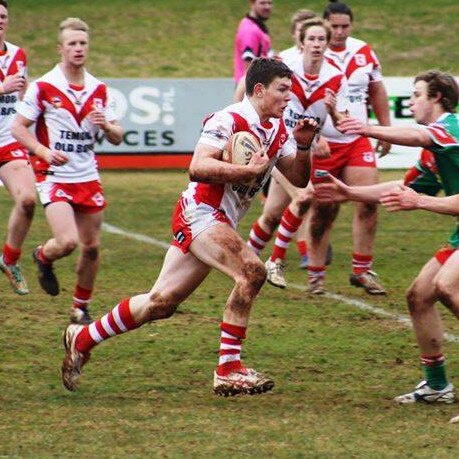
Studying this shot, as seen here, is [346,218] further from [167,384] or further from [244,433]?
[244,433]

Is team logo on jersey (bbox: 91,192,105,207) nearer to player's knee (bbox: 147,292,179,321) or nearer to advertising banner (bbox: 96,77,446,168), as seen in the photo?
player's knee (bbox: 147,292,179,321)

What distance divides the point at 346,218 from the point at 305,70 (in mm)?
5138

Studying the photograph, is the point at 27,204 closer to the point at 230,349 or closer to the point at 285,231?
the point at 285,231

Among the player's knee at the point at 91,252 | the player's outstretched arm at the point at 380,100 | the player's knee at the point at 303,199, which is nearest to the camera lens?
the player's knee at the point at 91,252

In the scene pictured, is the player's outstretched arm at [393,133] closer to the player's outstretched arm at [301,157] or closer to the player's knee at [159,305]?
the player's outstretched arm at [301,157]

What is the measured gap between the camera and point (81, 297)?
9.70 meters

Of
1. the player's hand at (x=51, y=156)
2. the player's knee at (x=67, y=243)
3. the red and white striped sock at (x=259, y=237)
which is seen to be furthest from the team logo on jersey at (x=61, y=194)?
the red and white striped sock at (x=259, y=237)

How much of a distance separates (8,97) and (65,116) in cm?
170

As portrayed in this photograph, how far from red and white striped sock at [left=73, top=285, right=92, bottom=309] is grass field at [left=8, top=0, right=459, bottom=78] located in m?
17.2

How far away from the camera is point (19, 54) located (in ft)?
36.3

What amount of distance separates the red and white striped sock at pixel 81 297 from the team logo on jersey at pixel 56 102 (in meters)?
1.31

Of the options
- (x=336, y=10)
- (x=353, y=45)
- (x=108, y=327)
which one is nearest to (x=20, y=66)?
(x=336, y=10)

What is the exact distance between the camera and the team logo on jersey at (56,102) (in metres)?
9.53

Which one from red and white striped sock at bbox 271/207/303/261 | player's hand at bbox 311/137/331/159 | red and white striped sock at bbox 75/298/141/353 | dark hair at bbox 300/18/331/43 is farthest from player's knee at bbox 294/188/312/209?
red and white striped sock at bbox 75/298/141/353
